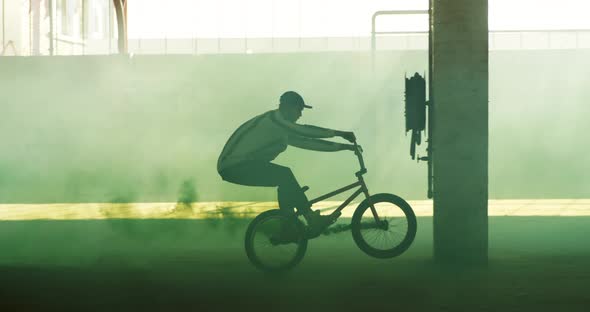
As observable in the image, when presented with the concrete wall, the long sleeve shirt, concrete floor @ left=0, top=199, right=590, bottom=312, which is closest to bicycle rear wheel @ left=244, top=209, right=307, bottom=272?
concrete floor @ left=0, top=199, right=590, bottom=312

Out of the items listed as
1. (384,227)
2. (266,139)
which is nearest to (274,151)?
(266,139)

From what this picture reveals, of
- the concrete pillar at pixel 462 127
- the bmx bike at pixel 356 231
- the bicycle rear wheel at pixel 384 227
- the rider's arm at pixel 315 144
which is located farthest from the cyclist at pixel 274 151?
the concrete pillar at pixel 462 127

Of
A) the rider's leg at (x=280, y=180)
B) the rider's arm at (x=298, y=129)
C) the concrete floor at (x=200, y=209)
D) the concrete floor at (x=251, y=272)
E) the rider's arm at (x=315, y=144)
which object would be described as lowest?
the concrete floor at (x=251, y=272)

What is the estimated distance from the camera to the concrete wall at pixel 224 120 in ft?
56.4

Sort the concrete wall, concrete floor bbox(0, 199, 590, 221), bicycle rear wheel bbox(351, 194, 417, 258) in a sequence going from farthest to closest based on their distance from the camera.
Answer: the concrete wall → concrete floor bbox(0, 199, 590, 221) → bicycle rear wheel bbox(351, 194, 417, 258)

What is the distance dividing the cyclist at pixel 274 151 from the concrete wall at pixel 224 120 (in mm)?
7428

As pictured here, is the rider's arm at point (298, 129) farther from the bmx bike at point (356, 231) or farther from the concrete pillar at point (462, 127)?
the concrete pillar at point (462, 127)

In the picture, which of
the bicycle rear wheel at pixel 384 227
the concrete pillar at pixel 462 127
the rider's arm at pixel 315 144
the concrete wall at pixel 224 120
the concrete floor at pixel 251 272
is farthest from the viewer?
the concrete wall at pixel 224 120

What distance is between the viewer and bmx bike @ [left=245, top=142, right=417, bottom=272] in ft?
30.4

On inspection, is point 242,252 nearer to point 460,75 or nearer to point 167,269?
point 167,269

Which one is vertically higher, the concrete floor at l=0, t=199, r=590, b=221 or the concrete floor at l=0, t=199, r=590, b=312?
the concrete floor at l=0, t=199, r=590, b=221

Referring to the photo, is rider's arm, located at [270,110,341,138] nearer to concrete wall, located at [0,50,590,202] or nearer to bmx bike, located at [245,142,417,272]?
bmx bike, located at [245,142,417,272]

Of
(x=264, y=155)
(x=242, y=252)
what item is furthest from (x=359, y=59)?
(x=264, y=155)

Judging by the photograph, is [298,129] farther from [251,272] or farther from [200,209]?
[200,209]
